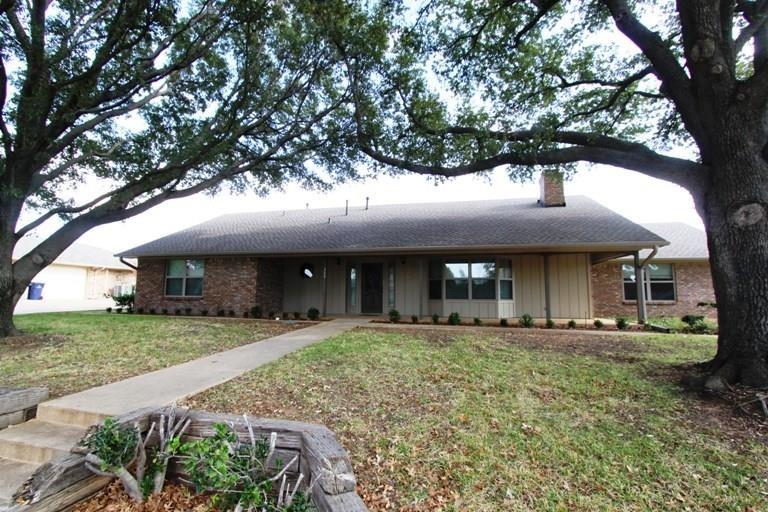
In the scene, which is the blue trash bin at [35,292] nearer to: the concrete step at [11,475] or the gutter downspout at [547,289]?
the concrete step at [11,475]

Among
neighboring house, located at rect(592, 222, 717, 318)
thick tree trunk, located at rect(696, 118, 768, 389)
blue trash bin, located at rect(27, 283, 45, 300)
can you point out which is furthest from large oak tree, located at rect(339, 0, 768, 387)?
blue trash bin, located at rect(27, 283, 45, 300)

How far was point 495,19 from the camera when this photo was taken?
7883mm

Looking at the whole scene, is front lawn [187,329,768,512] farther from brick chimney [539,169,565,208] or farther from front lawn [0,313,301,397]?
brick chimney [539,169,565,208]

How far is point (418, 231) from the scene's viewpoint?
12516 mm

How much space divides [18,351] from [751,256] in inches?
441

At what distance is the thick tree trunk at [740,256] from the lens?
4.04 m

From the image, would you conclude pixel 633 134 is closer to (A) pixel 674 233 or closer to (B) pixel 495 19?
(B) pixel 495 19

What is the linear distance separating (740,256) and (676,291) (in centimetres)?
1210

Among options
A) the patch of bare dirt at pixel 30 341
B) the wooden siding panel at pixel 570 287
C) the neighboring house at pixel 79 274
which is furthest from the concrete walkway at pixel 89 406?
the neighboring house at pixel 79 274

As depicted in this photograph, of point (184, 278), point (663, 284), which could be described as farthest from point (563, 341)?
point (184, 278)

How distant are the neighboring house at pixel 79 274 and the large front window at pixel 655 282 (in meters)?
31.7

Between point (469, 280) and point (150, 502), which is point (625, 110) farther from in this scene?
point (150, 502)

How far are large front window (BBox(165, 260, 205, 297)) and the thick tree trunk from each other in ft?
47.1

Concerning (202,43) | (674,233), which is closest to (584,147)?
(202,43)
